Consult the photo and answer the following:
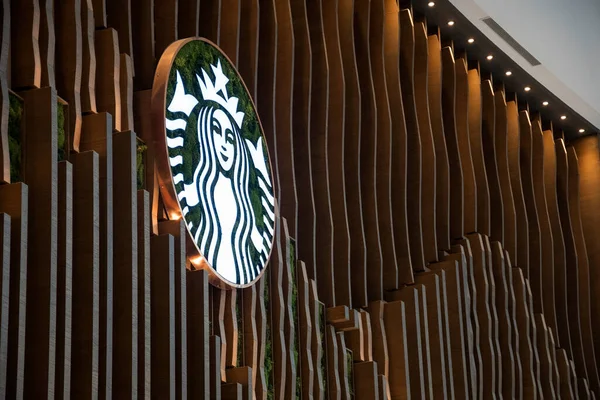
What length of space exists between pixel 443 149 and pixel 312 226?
5.63 feet

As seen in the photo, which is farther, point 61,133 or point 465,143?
point 465,143

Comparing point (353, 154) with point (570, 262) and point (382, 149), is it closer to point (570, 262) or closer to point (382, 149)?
point (382, 149)

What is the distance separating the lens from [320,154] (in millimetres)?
5820

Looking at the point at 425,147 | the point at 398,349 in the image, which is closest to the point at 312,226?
the point at 398,349

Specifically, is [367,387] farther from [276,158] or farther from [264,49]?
[264,49]

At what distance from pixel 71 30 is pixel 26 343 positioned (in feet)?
4.14

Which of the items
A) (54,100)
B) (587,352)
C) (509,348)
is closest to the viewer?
(54,100)

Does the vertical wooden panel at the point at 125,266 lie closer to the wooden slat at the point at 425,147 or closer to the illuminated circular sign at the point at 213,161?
the illuminated circular sign at the point at 213,161

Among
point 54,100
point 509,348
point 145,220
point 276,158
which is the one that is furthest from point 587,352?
point 54,100

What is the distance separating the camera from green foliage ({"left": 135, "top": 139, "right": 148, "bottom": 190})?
430 centimetres

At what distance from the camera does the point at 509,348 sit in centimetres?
696

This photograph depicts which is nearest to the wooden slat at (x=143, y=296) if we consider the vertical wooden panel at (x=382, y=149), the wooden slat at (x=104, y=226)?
the wooden slat at (x=104, y=226)

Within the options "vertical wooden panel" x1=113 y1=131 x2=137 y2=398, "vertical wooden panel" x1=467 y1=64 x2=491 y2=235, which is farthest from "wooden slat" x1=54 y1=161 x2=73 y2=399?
"vertical wooden panel" x1=467 y1=64 x2=491 y2=235

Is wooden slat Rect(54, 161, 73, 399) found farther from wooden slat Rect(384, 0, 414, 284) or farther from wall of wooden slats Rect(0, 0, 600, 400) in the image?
wooden slat Rect(384, 0, 414, 284)
